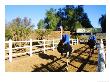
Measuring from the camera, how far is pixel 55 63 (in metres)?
8.10

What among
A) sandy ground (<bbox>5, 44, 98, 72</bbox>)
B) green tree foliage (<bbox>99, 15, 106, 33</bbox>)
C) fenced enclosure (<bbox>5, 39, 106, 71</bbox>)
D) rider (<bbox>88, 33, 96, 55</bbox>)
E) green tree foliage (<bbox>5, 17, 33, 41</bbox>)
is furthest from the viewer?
fenced enclosure (<bbox>5, 39, 106, 71</bbox>)

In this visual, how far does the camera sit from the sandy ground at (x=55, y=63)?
7.77 m

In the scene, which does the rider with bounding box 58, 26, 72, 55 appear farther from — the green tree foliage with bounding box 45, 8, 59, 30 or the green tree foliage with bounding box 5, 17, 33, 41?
the green tree foliage with bounding box 5, 17, 33, 41

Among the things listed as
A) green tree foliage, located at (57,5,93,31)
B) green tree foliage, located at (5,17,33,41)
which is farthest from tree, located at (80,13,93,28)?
green tree foliage, located at (5,17,33,41)

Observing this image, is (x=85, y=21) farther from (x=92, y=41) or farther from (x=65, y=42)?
(x=65, y=42)

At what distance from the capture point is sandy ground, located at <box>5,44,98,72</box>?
7.77m

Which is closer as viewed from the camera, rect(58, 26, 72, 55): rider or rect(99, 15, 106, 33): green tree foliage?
rect(99, 15, 106, 33): green tree foliage

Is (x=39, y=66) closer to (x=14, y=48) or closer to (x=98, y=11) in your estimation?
(x=14, y=48)

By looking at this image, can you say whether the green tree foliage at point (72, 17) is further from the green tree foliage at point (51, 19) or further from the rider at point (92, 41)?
the rider at point (92, 41)

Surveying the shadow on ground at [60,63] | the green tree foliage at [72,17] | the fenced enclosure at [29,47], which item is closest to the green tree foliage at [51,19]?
the green tree foliage at [72,17]

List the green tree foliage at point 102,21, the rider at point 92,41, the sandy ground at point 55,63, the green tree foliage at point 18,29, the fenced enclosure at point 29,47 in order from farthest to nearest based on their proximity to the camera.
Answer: the fenced enclosure at point 29,47
the rider at point 92,41
the green tree foliage at point 18,29
the sandy ground at point 55,63
the green tree foliage at point 102,21

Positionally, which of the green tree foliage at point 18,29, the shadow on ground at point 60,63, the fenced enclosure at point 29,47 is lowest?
the shadow on ground at point 60,63

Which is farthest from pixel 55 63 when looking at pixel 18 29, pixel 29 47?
pixel 18 29

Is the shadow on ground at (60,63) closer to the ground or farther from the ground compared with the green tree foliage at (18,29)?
closer to the ground
